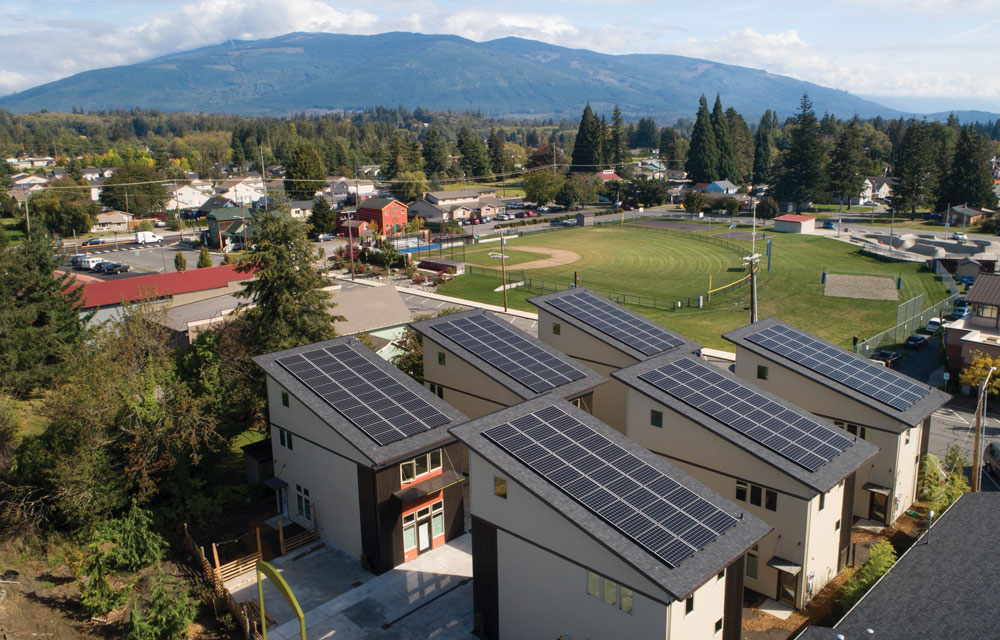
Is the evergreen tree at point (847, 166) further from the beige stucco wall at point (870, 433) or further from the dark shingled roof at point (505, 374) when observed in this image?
the dark shingled roof at point (505, 374)

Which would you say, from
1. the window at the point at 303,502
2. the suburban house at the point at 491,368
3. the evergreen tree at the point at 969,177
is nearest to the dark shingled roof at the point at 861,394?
the suburban house at the point at 491,368

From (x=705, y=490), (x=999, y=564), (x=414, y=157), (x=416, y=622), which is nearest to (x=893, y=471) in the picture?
(x=999, y=564)

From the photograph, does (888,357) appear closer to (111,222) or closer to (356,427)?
(356,427)

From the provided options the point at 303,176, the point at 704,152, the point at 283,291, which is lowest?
the point at 283,291

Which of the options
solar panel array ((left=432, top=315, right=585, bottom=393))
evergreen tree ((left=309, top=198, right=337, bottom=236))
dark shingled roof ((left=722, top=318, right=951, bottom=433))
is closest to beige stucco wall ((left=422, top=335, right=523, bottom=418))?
solar panel array ((left=432, top=315, right=585, bottom=393))

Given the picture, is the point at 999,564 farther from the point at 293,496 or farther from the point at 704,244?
the point at 704,244

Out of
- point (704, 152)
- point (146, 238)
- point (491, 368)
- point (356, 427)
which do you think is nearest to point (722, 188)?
point (704, 152)
